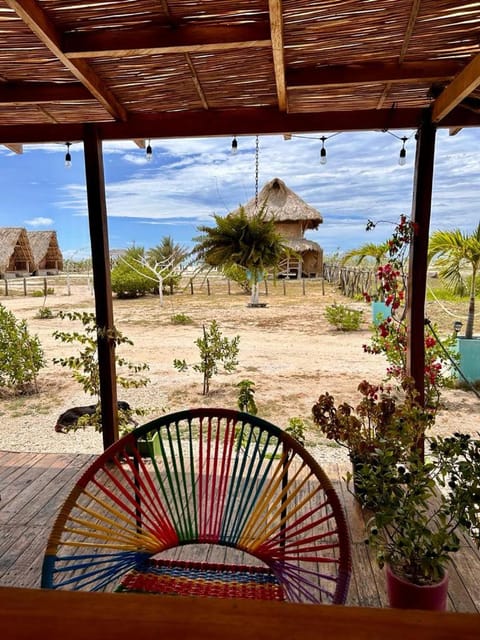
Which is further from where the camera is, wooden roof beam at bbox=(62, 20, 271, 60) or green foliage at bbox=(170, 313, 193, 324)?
green foliage at bbox=(170, 313, 193, 324)

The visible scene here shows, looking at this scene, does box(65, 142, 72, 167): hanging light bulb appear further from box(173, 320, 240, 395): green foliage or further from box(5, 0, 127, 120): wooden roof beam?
box(173, 320, 240, 395): green foliage

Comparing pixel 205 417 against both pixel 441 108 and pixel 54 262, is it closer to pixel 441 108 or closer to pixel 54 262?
pixel 441 108

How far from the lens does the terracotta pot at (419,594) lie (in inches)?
52.6

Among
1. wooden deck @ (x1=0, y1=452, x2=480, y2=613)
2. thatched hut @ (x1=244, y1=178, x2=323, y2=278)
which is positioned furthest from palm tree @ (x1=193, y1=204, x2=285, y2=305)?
wooden deck @ (x1=0, y1=452, x2=480, y2=613)

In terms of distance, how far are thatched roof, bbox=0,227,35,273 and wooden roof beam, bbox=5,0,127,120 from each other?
150 centimetres

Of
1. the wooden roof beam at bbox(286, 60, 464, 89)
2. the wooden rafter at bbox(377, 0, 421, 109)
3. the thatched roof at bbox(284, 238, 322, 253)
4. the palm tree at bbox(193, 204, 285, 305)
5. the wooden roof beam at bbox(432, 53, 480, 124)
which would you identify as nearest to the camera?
the wooden rafter at bbox(377, 0, 421, 109)

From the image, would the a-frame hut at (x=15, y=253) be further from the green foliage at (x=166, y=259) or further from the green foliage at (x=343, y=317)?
the green foliage at (x=343, y=317)

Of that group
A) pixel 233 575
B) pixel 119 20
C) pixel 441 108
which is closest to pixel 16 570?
pixel 233 575

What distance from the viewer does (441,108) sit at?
1.95 m

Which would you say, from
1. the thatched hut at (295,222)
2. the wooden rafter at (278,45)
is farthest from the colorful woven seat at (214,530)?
the thatched hut at (295,222)

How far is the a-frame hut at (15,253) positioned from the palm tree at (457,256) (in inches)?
111

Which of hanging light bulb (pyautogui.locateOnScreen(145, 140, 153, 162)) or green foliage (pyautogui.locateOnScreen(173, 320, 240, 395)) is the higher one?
hanging light bulb (pyautogui.locateOnScreen(145, 140, 153, 162))

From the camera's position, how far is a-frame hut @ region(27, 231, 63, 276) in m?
3.34

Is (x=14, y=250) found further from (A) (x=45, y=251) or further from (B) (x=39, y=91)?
(B) (x=39, y=91)
